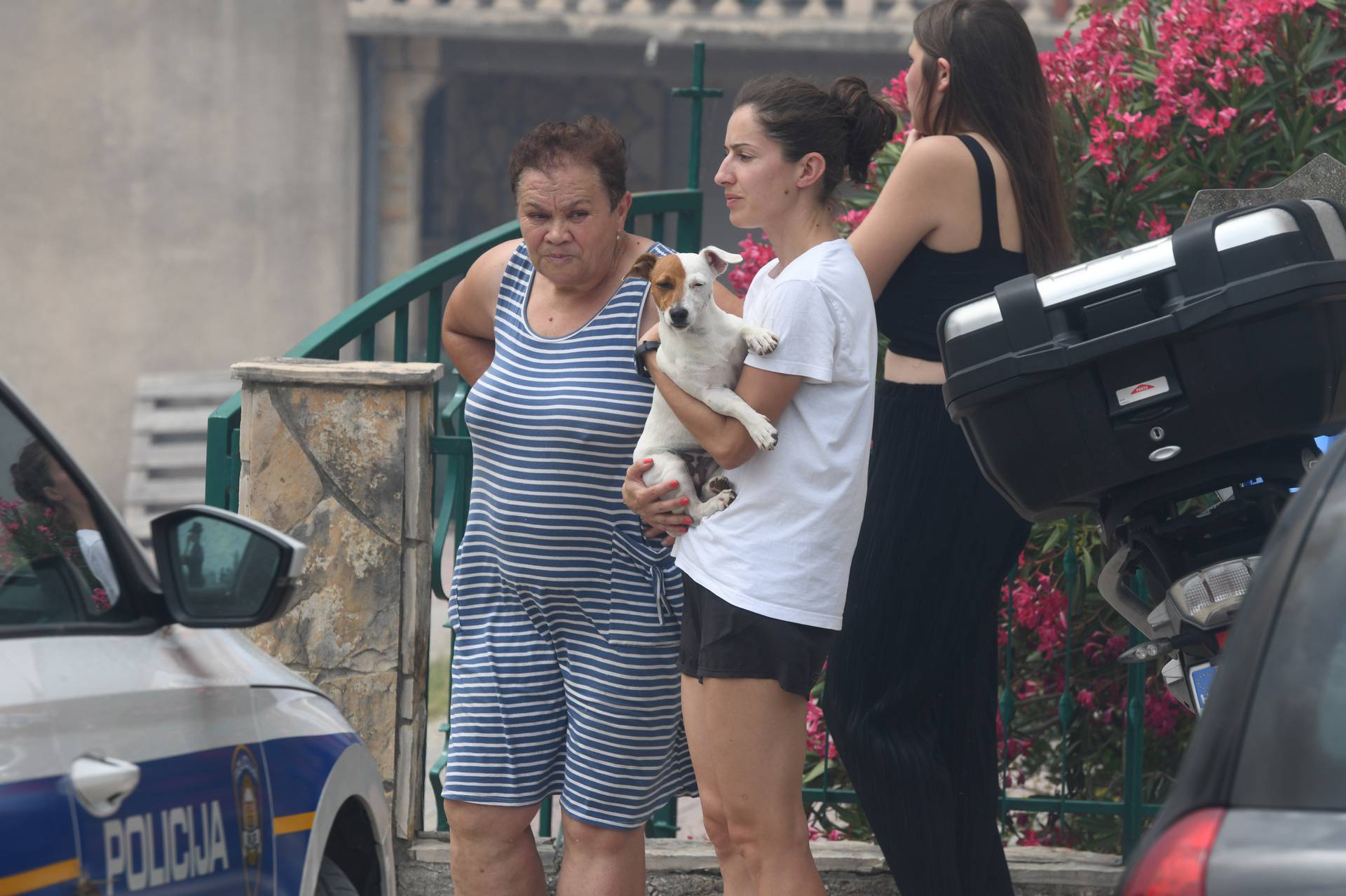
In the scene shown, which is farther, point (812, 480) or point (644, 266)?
point (644, 266)

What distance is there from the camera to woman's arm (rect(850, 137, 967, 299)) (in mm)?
2902

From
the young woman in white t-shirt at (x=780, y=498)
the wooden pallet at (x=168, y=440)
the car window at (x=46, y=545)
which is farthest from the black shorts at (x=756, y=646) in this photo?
the wooden pallet at (x=168, y=440)

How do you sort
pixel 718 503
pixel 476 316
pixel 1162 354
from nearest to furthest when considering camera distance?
pixel 1162 354 → pixel 718 503 → pixel 476 316

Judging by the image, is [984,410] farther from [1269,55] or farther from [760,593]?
[1269,55]

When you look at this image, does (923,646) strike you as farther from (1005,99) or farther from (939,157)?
(1005,99)

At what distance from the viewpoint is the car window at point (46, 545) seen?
1.99 m

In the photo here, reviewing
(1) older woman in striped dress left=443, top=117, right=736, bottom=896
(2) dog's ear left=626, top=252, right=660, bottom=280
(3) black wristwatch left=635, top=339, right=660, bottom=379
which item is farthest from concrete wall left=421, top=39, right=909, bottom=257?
(3) black wristwatch left=635, top=339, right=660, bottom=379

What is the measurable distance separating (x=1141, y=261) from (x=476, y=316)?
1400mm

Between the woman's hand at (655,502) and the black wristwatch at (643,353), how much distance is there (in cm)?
15

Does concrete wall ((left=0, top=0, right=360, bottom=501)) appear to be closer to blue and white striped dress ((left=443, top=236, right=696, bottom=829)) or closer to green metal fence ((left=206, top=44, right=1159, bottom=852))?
green metal fence ((left=206, top=44, right=1159, bottom=852))

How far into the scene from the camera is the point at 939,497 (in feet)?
10.1

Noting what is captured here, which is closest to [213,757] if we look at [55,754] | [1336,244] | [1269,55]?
[55,754]

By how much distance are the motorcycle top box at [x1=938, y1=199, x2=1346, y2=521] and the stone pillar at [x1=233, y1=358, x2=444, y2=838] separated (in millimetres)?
1653

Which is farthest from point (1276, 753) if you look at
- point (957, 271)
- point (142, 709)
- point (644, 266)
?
point (644, 266)
